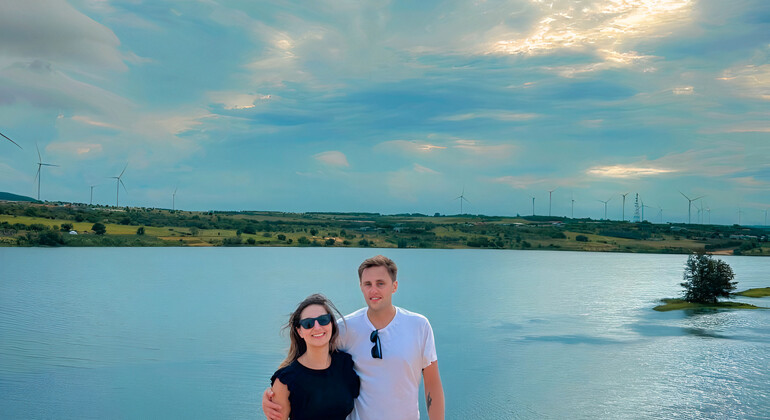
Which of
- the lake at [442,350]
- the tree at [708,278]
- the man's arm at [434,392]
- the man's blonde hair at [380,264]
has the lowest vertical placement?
the lake at [442,350]

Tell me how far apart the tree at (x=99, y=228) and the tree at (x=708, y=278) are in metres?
119

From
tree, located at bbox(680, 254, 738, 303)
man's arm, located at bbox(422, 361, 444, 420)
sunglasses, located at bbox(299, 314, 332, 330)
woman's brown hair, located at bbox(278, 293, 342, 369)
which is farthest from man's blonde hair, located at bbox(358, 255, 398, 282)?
tree, located at bbox(680, 254, 738, 303)

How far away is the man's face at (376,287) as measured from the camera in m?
4.90

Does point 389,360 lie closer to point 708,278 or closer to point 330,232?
point 708,278

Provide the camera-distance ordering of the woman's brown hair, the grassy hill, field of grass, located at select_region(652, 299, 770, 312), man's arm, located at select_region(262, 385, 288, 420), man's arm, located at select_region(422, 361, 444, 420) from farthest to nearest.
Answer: the grassy hill → field of grass, located at select_region(652, 299, 770, 312) → man's arm, located at select_region(422, 361, 444, 420) → the woman's brown hair → man's arm, located at select_region(262, 385, 288, 420)

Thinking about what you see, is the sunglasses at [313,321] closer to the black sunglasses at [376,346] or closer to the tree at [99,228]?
the black sunglasses at [376,346]

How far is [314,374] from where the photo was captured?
4.69 metres

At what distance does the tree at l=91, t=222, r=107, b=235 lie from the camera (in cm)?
12843

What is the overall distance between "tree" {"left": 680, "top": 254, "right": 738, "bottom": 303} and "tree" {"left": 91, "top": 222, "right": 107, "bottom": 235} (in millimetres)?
118744

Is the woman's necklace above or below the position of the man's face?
Result: below

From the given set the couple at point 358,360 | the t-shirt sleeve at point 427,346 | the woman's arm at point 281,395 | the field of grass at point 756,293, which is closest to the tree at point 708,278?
the field of grass at point 756,293

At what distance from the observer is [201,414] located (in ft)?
63.3

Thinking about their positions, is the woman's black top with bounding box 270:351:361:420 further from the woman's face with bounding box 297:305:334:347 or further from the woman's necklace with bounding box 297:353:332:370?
the woman's face with bounding box 297:305:334:347

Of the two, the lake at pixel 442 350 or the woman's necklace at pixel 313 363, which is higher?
the woman's necklace at pixel 313 363
